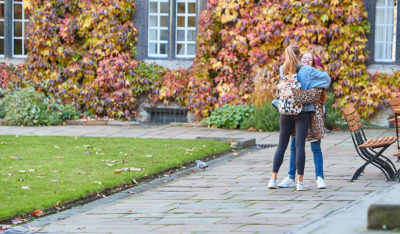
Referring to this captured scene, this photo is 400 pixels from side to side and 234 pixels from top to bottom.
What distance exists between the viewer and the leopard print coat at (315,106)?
27.2 ft

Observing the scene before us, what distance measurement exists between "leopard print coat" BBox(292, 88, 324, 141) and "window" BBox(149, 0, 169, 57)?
1019 cm

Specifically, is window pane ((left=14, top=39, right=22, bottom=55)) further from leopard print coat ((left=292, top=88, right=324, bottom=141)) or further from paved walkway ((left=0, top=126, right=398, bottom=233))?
leopard print coat ((left=292, top=88, right=324, bottom=141))

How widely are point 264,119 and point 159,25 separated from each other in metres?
4.41

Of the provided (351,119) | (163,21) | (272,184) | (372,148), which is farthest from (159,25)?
(272,184)

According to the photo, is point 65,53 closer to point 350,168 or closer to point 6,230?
point 350,168

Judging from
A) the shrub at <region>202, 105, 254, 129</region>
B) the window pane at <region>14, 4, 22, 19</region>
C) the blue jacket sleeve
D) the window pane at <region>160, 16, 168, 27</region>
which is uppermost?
the window pane at <region>14, 4, 22, 19</region>

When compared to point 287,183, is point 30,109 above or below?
above

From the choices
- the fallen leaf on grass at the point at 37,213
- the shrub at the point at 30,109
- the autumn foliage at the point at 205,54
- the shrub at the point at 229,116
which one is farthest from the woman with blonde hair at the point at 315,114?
the shrub at the point at 30,109

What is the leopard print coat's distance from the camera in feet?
27.2

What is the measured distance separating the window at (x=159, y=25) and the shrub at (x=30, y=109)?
8.81 feet

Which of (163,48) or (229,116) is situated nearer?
(229,116)

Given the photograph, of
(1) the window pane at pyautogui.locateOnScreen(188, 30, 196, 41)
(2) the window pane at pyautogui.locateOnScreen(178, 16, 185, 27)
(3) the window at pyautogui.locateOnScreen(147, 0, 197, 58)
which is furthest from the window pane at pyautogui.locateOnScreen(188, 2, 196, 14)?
(1) the window pane at pyautogui.locateOnScreen(188, 30, 196, 41)

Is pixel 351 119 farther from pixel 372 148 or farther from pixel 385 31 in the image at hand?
pixel 385 31

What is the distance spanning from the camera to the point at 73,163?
10344 millimetres
